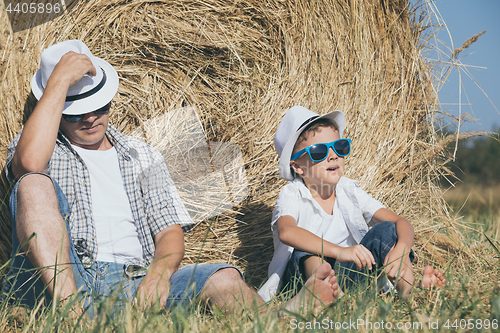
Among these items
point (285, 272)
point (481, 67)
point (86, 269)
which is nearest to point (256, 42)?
point (481, 67)

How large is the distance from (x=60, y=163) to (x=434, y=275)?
1.53 metres

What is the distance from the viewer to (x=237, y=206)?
2105mm

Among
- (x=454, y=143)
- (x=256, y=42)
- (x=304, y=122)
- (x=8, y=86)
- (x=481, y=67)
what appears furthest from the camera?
(x=256, y=42)

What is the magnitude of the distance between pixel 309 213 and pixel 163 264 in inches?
26.0

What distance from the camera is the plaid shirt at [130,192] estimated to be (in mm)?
1538

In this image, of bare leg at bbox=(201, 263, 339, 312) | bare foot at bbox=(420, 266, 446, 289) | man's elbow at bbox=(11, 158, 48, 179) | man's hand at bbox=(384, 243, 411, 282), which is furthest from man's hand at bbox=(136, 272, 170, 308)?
bare foot at bbox=(420, 266, 446, 289)

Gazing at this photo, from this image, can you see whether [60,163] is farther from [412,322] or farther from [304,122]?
[412,322]

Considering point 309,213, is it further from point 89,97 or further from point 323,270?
point 89,97

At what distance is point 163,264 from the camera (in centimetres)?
146

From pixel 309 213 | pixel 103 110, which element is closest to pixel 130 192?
pixel 103 110

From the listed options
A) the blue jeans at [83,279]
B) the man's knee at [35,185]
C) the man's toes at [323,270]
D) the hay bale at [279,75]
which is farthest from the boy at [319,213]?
the man's knee at [35,185]

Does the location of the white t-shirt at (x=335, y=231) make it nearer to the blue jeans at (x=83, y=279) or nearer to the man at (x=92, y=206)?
the man at (x=92, y=206)

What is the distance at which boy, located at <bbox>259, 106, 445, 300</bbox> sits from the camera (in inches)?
60.3

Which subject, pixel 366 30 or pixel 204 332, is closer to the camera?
pixel 204 332
